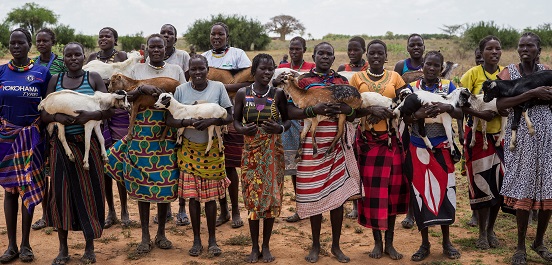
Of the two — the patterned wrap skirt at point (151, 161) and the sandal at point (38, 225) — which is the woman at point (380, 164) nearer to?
the patterned wrap skirt at point (151, 161)

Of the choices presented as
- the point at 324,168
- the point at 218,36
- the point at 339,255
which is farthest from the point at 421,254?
the point at 218,36

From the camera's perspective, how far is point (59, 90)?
16.9 feet

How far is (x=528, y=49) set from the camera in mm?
5156

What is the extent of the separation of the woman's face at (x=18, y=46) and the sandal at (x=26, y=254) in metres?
1.82

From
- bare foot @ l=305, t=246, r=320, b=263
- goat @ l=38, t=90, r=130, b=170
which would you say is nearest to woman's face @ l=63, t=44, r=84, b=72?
goat @ l=38, t=90, r=130, b=170

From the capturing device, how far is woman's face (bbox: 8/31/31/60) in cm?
528

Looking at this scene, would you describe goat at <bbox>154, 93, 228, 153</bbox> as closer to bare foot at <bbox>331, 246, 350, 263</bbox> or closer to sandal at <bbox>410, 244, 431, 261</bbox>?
bare foot at <bbox>331, 246, 350, 263</bbox>

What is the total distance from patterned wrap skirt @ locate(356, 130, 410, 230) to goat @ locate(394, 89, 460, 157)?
308 mm

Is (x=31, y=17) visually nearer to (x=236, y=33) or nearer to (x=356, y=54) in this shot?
(x=236, y=33)

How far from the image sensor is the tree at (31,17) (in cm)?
3856

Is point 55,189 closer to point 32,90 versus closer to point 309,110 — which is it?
point 32,90

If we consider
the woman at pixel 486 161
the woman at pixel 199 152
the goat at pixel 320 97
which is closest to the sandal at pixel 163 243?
the woman at pixel 199 152

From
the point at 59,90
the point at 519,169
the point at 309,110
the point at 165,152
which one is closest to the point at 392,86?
the point at 309,110

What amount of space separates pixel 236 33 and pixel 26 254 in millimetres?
27454
